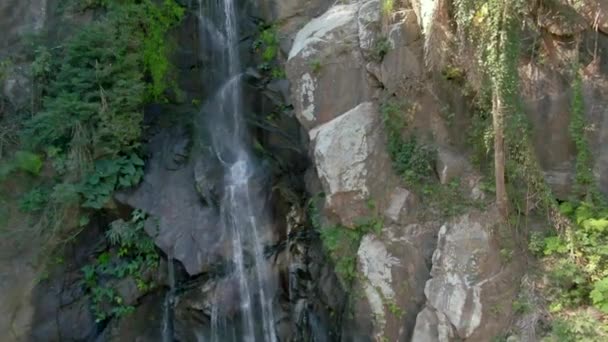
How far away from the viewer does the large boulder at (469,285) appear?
21.2 ft

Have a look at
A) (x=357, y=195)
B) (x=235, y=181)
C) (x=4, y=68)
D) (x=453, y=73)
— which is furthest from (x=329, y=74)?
(x=4, y=68)

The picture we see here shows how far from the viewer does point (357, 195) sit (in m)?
7.64

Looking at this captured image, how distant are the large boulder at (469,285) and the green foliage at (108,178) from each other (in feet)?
17.5

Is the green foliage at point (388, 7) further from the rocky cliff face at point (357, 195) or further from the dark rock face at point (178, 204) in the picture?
the dark rock face at point (178, 204)

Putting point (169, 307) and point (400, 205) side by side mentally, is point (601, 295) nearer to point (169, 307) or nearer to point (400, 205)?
point (400, 205)

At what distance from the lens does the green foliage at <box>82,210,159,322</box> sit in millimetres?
9352

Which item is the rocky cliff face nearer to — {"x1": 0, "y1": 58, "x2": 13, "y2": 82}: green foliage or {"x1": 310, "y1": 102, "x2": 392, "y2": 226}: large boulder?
{"x1": 310, "y1": 102, "x2": 392, "y2": 226}: large boulder

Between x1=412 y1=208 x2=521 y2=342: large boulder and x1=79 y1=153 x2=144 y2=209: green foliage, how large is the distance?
534 centimetres

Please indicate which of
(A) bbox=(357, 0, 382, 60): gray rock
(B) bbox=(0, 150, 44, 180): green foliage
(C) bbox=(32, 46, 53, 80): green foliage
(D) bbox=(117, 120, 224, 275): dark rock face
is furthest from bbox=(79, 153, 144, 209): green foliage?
(A) bbox=(357, 0, 382, 60): gray rock

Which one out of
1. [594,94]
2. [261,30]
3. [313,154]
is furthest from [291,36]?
[594,94]

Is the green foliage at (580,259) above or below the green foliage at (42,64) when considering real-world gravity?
below

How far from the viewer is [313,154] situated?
8102mm

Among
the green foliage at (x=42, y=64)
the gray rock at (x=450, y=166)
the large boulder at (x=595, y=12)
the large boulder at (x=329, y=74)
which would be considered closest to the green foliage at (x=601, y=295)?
the gray rock at (x=450, y=166)

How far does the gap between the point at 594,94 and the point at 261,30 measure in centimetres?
623
